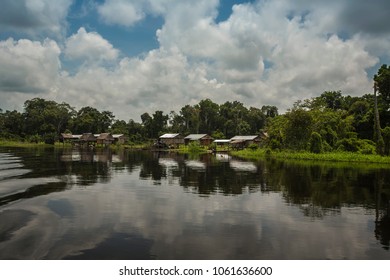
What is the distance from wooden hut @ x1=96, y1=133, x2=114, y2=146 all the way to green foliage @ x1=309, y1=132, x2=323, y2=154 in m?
68.8

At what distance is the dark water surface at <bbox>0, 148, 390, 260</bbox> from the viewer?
30.8ft

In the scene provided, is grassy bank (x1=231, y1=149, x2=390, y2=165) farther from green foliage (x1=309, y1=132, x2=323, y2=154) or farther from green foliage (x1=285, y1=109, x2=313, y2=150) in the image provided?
green foliage (x1=285, y1=109, x2=313, y2=150)

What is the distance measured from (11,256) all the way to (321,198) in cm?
1451

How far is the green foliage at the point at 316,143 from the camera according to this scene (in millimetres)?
48844

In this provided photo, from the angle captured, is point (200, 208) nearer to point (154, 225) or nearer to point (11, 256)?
point (154, 225)

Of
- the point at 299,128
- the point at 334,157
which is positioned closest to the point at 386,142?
the point at 334,157

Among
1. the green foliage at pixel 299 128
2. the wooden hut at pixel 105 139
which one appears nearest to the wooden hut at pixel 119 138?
the wooden hut at pixel 105 139

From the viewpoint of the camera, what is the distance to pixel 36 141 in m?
105

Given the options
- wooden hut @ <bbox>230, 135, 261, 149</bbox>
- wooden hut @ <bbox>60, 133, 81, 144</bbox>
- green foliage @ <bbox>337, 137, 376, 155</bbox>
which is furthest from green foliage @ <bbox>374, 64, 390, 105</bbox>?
wooden hut @ <bbox>60, 133, 81, 144</bbox>

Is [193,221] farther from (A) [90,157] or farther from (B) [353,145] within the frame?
(B) [353,145]

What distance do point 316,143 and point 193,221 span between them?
41324mm

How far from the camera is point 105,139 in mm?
101188

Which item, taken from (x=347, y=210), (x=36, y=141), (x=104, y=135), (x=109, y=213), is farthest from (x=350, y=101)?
(x=36, y=141)
